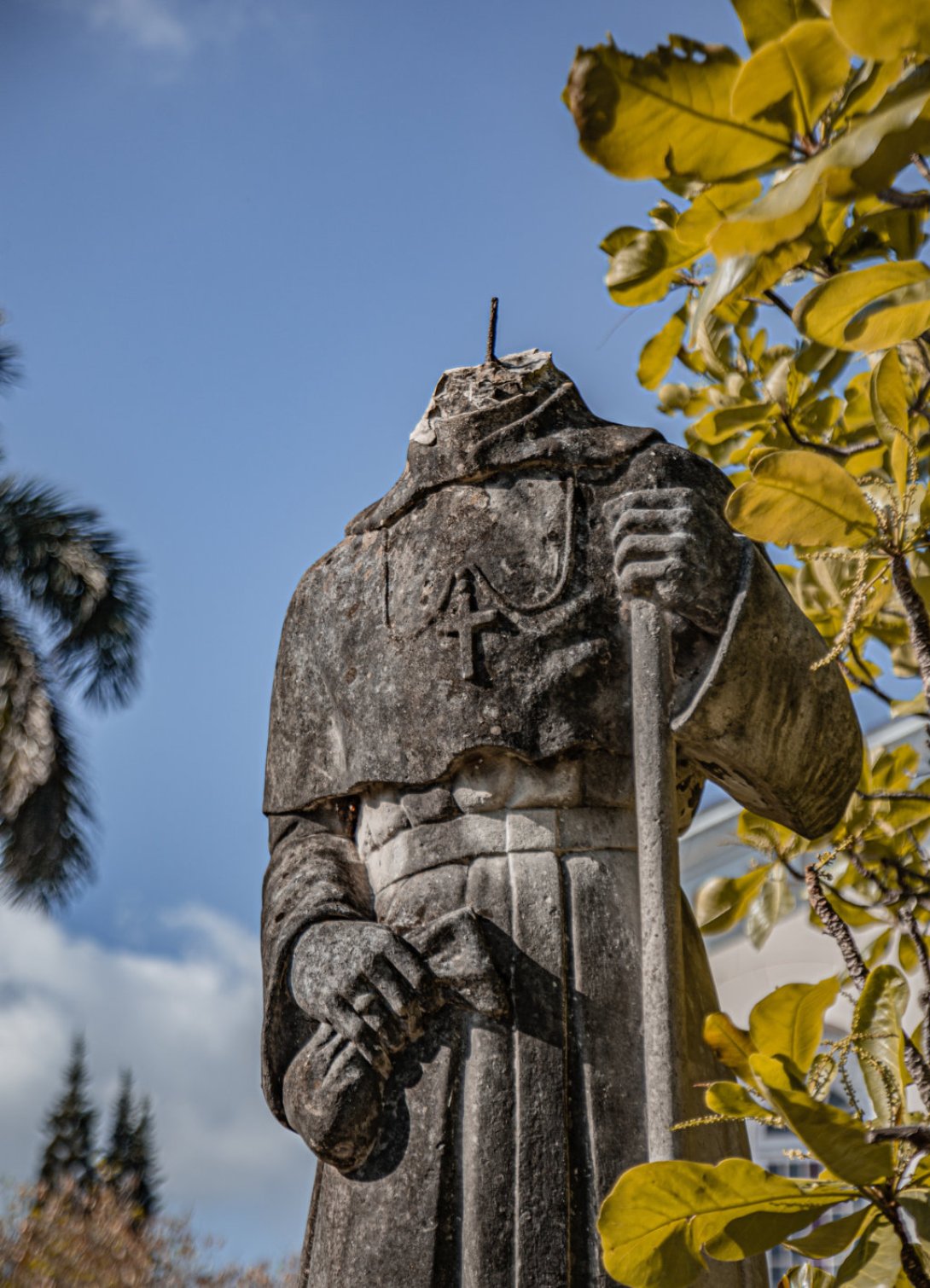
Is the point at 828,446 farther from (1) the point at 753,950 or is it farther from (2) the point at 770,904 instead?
(1) the point at 753,950

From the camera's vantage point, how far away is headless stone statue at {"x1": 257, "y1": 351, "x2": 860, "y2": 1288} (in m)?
3.10

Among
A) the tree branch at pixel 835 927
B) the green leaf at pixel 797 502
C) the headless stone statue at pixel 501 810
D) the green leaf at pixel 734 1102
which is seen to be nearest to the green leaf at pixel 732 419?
the headless stone statue at pixel 501 810

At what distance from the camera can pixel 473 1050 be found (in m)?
3.17

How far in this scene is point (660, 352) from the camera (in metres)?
3.96

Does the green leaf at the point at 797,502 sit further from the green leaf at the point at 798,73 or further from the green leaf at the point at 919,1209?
the green leaf at the point at 919,1209

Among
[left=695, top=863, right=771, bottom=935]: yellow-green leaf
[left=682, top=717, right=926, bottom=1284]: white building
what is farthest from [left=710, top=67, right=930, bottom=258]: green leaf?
[left=682, top=717, right=926, bottom=1284]: white building

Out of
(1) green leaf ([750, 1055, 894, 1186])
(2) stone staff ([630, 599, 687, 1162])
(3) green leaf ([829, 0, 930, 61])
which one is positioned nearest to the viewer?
(3) green leaf ([829, 0, 930, 61])

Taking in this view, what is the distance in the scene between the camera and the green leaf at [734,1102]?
2646 millimetres

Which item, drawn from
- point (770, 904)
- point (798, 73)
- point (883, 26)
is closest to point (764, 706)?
point (770, 904)

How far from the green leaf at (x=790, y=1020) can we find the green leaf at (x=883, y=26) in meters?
1.46

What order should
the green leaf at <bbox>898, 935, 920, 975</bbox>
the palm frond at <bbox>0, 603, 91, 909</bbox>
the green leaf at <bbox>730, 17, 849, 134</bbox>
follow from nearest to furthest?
the green leaf at <bbox>730, 17, 849, 134</bbox> → the green leaf at <bbox>898, 935, 920, 975</bbox> → the palm frond at <bbox>0, 603, 91, 909</bbox>

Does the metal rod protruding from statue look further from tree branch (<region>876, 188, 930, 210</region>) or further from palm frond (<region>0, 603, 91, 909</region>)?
palm frond (<region>0, 603, 91, 909</region>)

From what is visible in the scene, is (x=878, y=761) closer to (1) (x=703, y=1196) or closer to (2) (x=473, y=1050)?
(2) (x=473, y=1050)

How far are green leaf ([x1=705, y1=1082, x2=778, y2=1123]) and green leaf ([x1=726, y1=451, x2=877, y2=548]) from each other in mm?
910
